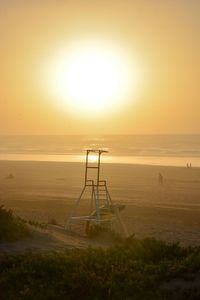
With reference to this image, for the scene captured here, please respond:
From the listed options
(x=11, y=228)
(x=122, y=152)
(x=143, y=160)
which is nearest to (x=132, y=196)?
(x=11, y=228)

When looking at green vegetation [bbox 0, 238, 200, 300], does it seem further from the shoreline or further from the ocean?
the ocean

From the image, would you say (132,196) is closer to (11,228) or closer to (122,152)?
(11,228)

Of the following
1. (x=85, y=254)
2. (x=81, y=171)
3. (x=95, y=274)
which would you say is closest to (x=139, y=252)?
(x=85, y=254)

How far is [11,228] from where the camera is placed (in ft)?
45.6

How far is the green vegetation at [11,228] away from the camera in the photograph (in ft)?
44.3

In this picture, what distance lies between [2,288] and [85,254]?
6.50 feet

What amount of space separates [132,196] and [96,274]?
21.4 metres

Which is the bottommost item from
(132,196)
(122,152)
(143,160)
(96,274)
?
(96,274)

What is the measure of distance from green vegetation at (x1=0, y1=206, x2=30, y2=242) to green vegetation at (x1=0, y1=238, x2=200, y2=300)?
272 centimetres

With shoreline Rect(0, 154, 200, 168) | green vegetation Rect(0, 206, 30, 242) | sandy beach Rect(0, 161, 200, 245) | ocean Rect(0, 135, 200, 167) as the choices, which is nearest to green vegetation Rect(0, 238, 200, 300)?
green vegetation Rect(0, 206, 30, 242)

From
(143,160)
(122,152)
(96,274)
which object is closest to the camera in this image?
(96,274)

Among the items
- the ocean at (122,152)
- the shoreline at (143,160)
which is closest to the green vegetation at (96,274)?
the shoreline at (143,160)

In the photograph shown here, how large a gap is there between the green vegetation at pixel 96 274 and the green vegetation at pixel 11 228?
8.93 ft

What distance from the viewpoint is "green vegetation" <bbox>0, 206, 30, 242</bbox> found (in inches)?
531
